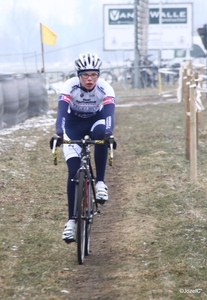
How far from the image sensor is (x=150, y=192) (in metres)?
9.16

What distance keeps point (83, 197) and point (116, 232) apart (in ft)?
3.96

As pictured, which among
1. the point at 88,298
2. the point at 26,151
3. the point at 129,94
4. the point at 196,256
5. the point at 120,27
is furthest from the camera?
the point at 120,27

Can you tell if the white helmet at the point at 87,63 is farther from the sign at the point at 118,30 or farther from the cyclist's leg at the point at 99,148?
the sign at the point at 118,30

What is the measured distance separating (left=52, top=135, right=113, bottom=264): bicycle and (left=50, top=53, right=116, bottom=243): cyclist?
120 mm

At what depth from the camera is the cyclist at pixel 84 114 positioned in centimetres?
645

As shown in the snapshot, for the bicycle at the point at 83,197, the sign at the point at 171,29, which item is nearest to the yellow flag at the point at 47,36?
the sign at the point at 171,29

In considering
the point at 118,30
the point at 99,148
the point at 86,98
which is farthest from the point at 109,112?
the point at 118,30

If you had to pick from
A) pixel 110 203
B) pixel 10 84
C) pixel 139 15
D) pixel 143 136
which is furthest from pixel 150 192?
pixel 139 15

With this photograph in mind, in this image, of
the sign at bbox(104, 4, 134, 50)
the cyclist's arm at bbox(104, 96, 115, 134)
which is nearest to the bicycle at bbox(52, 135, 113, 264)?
the cyclist's arm at bbox(104, 96, 115, 134)

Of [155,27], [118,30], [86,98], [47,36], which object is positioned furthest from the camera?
[155,27]

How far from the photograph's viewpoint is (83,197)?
6211 mm

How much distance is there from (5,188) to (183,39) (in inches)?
1231

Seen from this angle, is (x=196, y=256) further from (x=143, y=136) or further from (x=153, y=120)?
(x=153, y=120)

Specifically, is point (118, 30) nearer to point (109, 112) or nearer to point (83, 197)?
point (109, 112)
